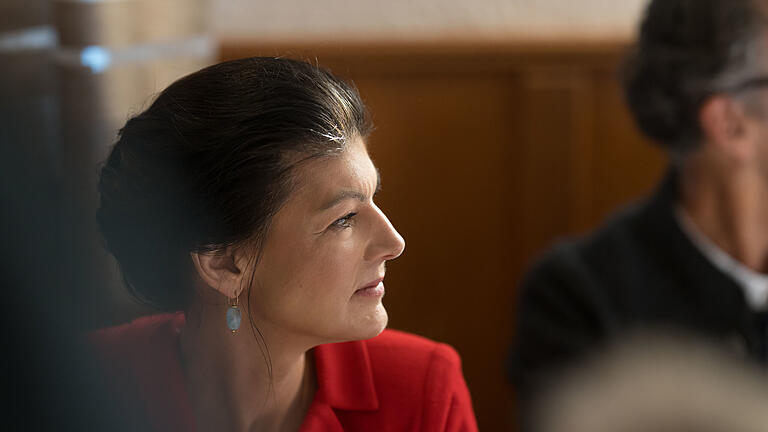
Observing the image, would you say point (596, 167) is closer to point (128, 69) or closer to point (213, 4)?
point (213, 4)

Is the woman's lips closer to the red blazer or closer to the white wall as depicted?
the red blazer

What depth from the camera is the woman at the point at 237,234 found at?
0.40 m

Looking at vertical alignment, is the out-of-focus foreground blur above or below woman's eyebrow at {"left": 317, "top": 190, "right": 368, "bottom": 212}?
below

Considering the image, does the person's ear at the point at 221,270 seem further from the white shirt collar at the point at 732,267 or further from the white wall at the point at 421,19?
the white wall at the point at 421,19

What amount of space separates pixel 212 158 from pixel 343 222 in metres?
0.06

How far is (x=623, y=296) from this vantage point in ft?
3.59

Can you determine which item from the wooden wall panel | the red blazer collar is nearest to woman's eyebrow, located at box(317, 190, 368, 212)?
the red blazer collar

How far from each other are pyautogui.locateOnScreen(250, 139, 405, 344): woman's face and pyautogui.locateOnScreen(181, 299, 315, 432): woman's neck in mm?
26

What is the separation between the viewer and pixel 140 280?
417mm

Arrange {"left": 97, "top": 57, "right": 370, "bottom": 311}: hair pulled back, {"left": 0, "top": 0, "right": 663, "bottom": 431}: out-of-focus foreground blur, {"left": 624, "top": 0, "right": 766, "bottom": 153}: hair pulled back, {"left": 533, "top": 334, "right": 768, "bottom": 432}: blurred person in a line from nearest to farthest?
{"left": 97, "top": 57, "right": 370, "bottom": 311}: hair pulled back → {"left": 533, "top": 334, "right": 768, "bottom": 432}: blurred person → {"left": 624, "top": 0, "right": 766, "bottom": 153}: hair pulled back → {"left": 0, "top": 0, "right": 663, "bottom": 431}: out-of-focus foreground blur

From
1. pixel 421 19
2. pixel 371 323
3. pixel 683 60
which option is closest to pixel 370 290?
pixel 371 323

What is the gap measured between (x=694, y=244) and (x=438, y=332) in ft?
1.26

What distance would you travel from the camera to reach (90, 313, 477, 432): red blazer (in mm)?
429

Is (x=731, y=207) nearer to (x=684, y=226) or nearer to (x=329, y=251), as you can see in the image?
(x=684, y=226)
